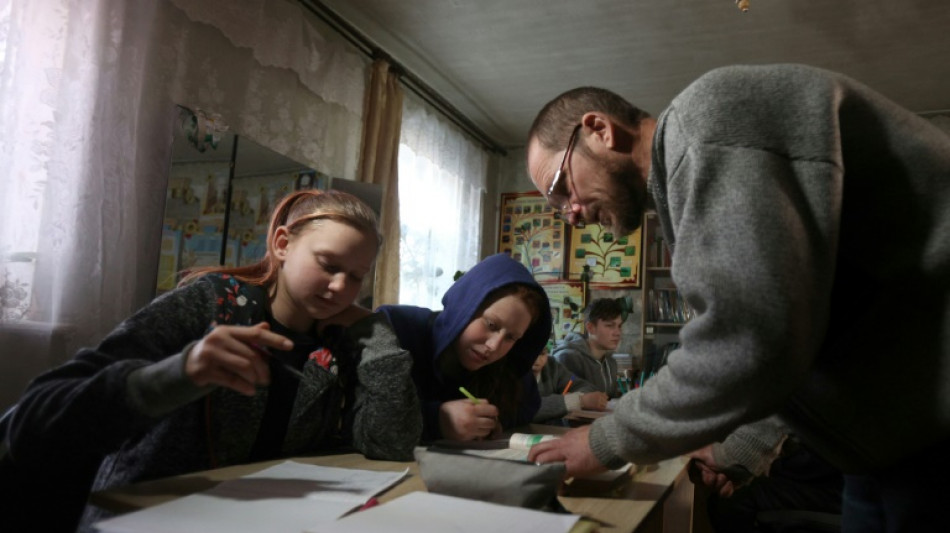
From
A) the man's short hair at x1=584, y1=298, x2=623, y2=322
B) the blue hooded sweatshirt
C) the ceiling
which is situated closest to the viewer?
the blue hooded sweatshirt

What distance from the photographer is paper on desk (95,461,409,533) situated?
688mm

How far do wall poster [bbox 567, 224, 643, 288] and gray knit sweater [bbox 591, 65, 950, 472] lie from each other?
462cm

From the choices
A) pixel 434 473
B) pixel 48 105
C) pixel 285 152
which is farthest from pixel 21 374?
pixel 434 473

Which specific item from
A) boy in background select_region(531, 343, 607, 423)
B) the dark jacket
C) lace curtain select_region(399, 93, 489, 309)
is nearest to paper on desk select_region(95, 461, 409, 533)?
the dark jacket

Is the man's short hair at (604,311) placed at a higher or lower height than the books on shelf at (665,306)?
lower

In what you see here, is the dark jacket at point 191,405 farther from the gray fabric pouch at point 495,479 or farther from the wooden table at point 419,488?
the gray fabric pouch at point 495,479

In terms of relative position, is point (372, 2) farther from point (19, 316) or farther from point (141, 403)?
point (141, 403)

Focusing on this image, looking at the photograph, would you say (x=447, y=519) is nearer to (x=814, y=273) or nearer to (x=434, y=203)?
(x=814, y=273)

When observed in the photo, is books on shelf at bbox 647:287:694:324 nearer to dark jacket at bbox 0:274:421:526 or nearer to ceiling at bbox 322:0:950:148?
ceiling at bbox 322:0:950:148

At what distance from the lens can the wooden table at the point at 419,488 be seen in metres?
0.81

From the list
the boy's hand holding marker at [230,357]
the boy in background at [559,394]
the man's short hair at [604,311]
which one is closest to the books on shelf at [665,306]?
the man's short hair at [604,311]

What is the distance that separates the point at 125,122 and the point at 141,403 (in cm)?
194

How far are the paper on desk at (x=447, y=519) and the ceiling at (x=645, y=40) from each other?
312 centimetres

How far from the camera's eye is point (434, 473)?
88 centimetres
